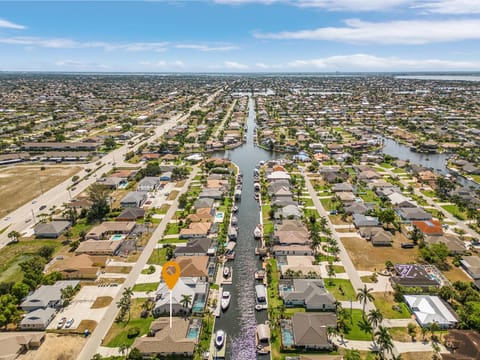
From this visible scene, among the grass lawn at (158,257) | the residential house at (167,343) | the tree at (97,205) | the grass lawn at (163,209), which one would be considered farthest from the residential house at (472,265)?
the tree at (97,205)

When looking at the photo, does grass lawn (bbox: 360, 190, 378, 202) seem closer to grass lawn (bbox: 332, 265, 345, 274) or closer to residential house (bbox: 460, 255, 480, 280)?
residential house (bbox: 460, 255, 480, 280)

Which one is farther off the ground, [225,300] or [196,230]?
[196,230]

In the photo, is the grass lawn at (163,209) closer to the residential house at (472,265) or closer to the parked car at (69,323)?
the parked car at (69,323)

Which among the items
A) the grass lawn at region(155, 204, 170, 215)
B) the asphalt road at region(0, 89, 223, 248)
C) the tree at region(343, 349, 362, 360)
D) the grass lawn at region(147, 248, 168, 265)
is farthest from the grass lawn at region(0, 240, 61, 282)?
the tree at region(343, 349, 362, 360)

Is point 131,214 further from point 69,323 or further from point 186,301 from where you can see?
point 186,301

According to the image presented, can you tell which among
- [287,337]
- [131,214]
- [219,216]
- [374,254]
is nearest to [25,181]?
[131,214]

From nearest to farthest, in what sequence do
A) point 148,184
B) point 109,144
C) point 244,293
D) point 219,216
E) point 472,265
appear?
point 244,293 < point 472,265 < point 219,216 < point 148,184 < point 109,144

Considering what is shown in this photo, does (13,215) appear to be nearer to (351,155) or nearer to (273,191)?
(273,191)
